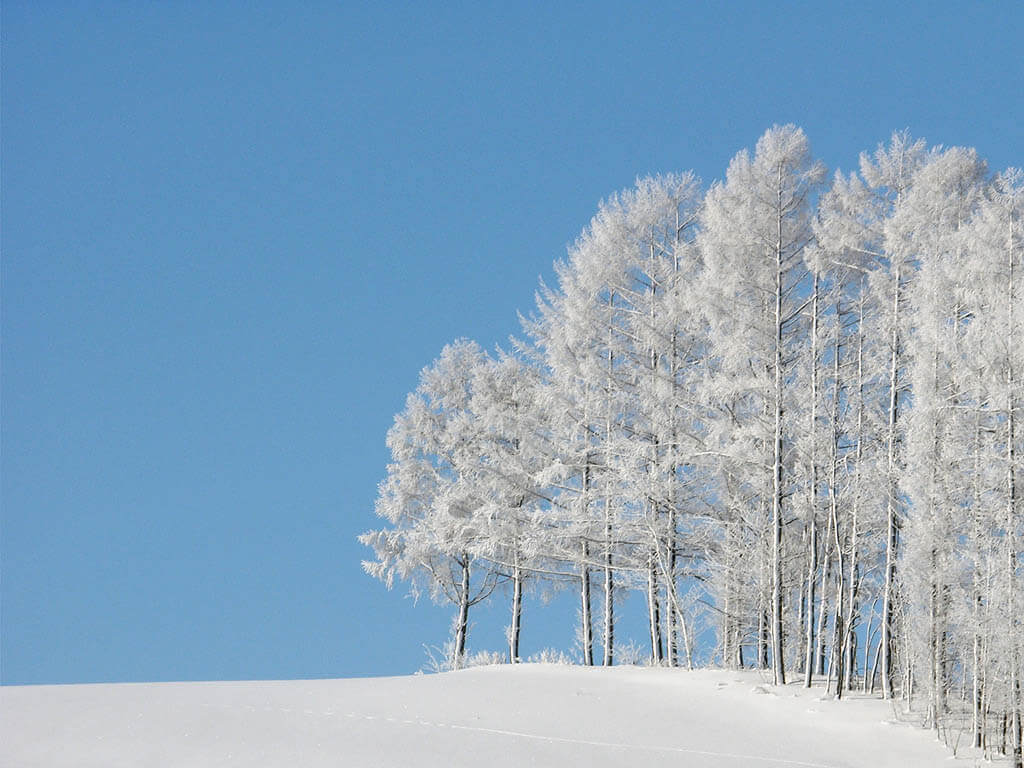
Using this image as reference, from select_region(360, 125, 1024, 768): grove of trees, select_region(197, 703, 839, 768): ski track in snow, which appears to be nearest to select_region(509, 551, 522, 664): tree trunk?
select_region(360, 125, 1024, 768): grove of trees

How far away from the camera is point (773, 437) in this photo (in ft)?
57.9

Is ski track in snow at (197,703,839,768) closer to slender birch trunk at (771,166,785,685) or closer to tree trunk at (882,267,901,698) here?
tree trunk at (882,267,901,698)

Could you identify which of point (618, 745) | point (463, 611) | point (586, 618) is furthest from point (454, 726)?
point (463, 611)

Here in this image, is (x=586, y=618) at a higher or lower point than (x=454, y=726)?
higher

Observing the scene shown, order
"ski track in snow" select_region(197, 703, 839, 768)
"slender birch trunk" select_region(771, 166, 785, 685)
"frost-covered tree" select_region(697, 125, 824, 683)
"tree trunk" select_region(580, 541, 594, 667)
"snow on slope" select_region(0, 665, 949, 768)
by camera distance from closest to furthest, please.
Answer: "snow on slope" select_region(0, 665, 949, 768)
"ski track in snow" select_region(197, 703, 839, 768)
"slender birch trunk" select_region(771, 166, 785, 685)
"frost-covered tree" select_region(697, 125, 824, 683)
"tree trunk" select_region(580, 541, 594, 667)

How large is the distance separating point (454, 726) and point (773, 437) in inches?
281

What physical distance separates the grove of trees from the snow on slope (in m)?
1.07

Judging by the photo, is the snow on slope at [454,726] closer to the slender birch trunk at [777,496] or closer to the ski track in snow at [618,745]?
the ski track in snow at [618,745]

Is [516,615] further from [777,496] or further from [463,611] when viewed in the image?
[777,496]

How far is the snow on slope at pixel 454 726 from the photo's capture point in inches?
461

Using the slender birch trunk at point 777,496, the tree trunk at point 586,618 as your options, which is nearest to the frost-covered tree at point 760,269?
the slender birch trunk at point 777,496

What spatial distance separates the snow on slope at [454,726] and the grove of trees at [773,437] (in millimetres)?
1065

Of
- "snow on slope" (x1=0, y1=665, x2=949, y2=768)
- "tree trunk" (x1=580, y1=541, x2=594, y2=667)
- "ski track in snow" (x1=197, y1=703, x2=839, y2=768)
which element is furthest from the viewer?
A: "tree trunk" (x1=580, y1=541, x2=594, y2=667)

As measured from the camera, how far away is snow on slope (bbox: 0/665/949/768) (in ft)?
38.4
